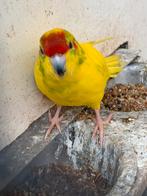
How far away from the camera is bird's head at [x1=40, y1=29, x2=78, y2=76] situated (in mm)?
1844

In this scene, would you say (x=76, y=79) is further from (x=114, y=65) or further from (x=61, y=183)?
(x=114, y=65)

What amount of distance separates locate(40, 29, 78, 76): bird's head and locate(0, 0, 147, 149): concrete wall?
0.23m

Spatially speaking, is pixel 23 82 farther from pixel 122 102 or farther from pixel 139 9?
pixel 139 9

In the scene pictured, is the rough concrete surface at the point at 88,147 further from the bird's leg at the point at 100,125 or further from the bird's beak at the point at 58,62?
the bird's beak at the point at 58,62

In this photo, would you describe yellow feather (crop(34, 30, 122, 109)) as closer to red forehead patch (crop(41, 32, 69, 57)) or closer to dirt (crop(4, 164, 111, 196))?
red forehead patch (crop(41, 32, 69, 57))

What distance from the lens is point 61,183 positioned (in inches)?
85.2

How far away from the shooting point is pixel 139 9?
3.22 metres

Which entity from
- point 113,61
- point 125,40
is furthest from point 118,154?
point 125,40

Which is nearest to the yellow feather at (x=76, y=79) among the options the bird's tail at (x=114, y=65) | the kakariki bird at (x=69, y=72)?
the kakariki bird at (x=69, y=72)

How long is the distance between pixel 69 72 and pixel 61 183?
53cm

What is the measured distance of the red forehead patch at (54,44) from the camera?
6.05 feet

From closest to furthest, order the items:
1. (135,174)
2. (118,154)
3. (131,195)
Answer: (131,195) < (135,174) < (118,154)

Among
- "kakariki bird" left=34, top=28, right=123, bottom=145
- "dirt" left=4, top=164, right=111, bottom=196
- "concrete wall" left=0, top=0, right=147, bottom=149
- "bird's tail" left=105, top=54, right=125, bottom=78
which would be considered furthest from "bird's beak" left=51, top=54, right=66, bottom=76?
"bird's tail" left=105, top=54, right=125, bottom=78

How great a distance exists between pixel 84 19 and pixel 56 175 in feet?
3.01
